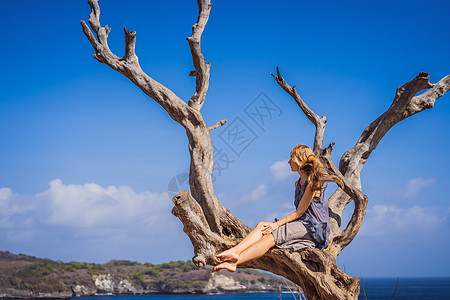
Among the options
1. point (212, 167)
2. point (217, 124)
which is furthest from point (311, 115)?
point (212, 167)

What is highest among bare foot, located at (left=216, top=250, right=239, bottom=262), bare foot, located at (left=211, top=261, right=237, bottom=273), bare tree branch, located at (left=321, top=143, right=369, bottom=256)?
bare tree branch, located at (left=321, top=143, right=369, bottom=256)

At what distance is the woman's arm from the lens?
490 centimetres

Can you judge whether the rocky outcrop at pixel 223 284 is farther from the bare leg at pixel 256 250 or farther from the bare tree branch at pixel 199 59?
the bare leg at pixel 256 250

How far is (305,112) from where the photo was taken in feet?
23.0

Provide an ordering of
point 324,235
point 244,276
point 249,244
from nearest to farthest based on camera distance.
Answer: point 249,244 < point 324,235 < point 244,276

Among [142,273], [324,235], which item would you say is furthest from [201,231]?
[142,273]

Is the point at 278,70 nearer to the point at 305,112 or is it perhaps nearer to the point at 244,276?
the point at 305,112

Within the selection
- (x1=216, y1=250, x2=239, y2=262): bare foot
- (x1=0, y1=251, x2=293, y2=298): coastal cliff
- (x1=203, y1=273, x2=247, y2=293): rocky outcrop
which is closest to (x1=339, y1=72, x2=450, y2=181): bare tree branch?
(x1=216, y1=250, x2=239, y2=262): bare foot

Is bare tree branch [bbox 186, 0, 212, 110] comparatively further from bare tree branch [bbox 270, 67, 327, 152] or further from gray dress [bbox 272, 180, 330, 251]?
gray dress [bbox 272, 180, 330, 251]

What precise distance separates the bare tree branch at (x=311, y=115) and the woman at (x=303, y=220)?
176 cm

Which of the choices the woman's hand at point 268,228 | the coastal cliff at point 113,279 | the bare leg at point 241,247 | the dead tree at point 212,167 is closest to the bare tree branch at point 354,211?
the dead tree at point 212,167

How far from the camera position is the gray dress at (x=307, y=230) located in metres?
4.91

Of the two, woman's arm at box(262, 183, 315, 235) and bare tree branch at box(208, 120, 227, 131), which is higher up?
bare tree branch at box(208, 120, 227, 131)

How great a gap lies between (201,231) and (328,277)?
1.47 meters
